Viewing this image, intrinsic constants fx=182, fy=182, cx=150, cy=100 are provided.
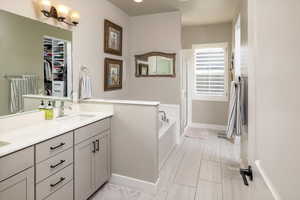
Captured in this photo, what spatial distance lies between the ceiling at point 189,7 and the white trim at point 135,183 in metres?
2.86

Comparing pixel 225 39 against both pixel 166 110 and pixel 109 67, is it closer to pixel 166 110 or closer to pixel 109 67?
pixel 166 110

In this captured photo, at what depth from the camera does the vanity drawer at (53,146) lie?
1.39 metres

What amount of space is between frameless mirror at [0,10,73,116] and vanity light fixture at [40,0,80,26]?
0.12m

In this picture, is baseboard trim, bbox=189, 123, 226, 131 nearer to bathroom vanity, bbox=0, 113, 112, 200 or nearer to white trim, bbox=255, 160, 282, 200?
bathroom vanity, bbox=0, 113, 112, 200

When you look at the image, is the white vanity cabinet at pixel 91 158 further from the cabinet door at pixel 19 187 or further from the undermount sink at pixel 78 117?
the cabinet door at pixel 19 187

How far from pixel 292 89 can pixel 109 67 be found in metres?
3.00

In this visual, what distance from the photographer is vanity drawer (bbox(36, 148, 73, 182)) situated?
1390mm

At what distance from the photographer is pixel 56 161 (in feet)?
5.05

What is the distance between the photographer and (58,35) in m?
2.18

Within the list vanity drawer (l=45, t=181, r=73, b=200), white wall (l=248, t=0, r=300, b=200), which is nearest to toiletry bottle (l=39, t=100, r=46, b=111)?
vanity drawer (l=45, t=181, r=73, b=200)

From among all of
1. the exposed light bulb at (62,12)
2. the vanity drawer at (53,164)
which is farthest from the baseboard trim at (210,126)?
the exposed light bulb at (62,12)

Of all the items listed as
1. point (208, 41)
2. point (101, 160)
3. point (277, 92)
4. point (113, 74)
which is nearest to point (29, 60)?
point (101, 160)

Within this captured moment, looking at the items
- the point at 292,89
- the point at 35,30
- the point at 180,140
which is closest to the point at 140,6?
the point at 35,30

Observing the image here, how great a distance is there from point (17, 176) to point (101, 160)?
1.00 metres
